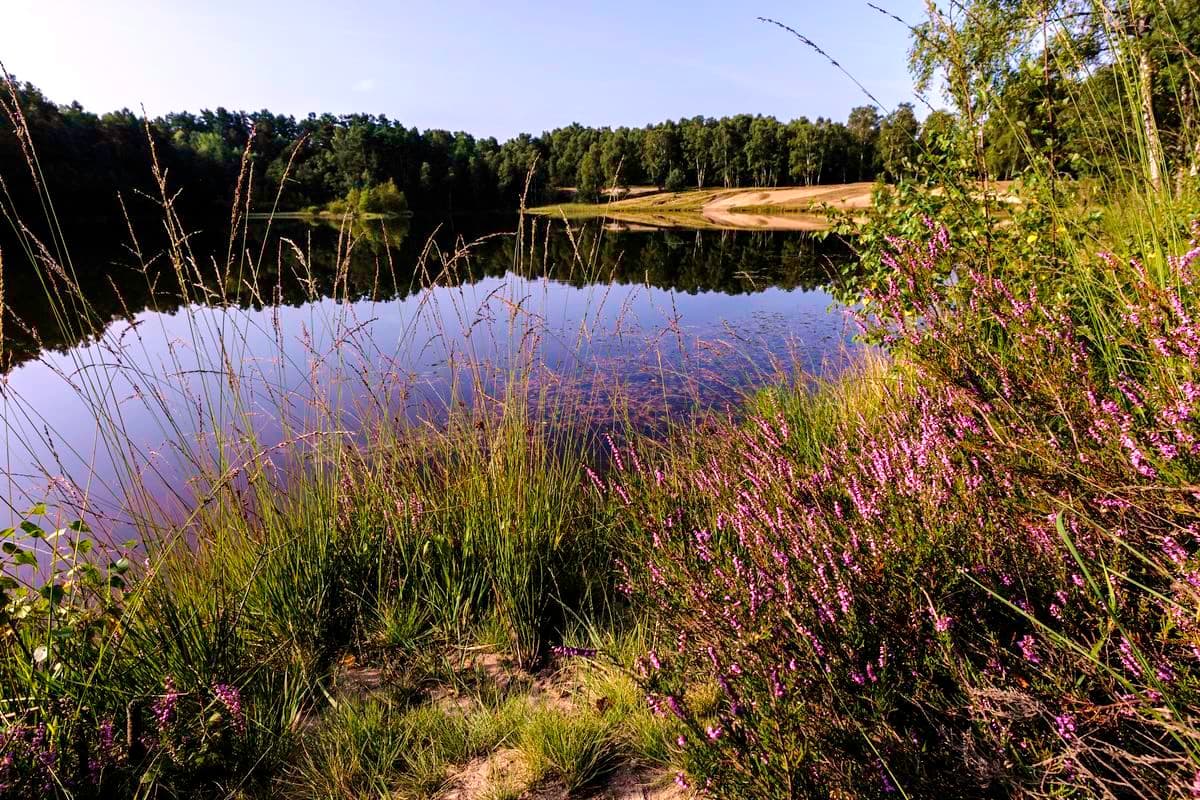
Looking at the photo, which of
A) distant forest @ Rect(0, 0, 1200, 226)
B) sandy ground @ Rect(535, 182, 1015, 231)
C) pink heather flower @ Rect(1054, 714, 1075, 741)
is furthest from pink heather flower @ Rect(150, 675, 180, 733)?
sandy ground @ Rect(535, 182, 1015, 231)

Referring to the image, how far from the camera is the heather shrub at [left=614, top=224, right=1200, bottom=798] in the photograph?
1.22 metres

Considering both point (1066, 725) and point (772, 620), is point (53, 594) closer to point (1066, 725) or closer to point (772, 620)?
point (772, 620)

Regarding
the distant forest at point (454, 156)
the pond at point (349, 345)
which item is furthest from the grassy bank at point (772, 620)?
the distant forest at point (454, 156)

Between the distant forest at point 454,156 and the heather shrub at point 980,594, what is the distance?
53332 mm

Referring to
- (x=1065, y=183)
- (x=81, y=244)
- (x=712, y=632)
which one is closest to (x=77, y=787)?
(x=712, y=632)

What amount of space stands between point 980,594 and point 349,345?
4.11 m

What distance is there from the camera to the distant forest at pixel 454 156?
4875 cm

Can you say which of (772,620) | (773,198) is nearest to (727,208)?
(773,198)

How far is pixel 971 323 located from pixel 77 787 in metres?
2.97

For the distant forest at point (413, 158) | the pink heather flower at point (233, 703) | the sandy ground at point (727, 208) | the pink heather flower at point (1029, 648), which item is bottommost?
the pink heather flower at point (233, 703)

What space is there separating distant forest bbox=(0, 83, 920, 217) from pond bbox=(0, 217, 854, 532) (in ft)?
92.5

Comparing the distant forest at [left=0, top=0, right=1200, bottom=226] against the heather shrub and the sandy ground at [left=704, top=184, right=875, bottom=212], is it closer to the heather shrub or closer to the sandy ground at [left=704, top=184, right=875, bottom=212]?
the sandy ground at [left=704, top=184, right=875, bottom=212]

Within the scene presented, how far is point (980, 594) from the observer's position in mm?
1601

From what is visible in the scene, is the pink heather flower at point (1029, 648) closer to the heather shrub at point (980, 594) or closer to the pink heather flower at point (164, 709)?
the heather shrub at point (980, 594)
